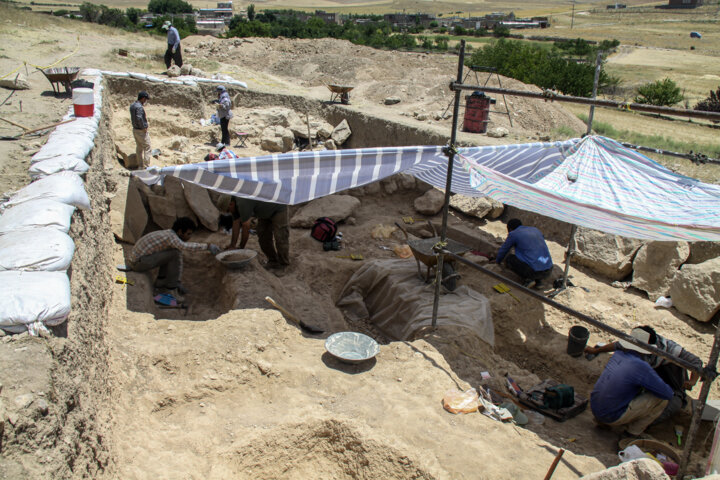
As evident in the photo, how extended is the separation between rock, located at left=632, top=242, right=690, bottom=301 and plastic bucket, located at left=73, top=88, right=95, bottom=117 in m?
8.13

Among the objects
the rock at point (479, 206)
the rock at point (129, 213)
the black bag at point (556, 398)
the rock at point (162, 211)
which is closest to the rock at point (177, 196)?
the rock at point (162, 211)

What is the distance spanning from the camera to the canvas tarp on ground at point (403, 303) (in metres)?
5.60

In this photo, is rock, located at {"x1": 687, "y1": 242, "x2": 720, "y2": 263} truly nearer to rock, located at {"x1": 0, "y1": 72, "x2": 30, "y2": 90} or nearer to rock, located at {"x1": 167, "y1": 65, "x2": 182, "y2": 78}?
rock, located at {"x1": 0, "y1": 72, "x2": 30, "y2": 90}

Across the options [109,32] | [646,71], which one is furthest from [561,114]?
[646,71]

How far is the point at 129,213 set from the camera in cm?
686

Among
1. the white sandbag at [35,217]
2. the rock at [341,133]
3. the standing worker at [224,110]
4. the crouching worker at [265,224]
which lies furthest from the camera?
the rock at [341,133]

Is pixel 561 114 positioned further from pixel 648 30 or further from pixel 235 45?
pixel 648 30

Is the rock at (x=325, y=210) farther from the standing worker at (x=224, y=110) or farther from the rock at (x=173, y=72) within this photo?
the rock at (x=173, y=72)

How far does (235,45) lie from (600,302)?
2049 centimetres

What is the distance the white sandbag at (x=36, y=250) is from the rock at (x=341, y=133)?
10.3m

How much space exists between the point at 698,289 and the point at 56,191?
699cm

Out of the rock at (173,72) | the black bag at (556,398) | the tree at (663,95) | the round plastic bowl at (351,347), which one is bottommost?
the black bag at (556,398)

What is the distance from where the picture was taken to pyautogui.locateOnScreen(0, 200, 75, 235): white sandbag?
317 centimetres

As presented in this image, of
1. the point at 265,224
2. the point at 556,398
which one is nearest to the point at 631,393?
the point at 556,398
